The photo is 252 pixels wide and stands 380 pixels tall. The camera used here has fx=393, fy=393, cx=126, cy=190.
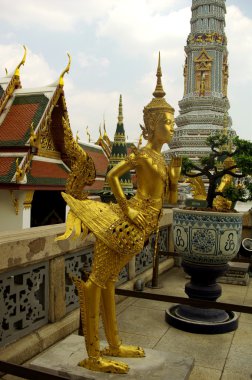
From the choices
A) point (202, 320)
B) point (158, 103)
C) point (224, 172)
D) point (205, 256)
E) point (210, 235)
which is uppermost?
point (158, 103)

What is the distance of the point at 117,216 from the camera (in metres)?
2.68

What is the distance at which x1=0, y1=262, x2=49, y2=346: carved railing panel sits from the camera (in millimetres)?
3246

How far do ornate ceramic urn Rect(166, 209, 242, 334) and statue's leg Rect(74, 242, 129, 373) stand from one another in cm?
169

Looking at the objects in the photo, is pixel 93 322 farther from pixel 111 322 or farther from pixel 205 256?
pixel 205 256

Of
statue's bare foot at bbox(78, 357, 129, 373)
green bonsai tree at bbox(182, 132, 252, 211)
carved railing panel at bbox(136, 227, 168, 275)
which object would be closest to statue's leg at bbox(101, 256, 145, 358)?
statue's bare foot at bbox(78, 357, 129, 373)

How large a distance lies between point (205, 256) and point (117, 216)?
2.00 m

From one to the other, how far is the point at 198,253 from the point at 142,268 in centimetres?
186

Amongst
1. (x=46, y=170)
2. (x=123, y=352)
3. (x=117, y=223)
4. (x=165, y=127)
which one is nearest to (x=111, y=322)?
(x=123, y=352)

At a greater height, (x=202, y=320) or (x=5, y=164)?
(x=5, y=164)

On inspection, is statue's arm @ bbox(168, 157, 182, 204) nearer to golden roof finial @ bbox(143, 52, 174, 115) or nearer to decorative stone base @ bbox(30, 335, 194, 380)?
golden roof finial @ bbox(143, 52, 174, 115)

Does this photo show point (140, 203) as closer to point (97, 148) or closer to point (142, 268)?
point (142, 268)

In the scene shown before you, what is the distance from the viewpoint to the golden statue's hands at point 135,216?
2.56 meters

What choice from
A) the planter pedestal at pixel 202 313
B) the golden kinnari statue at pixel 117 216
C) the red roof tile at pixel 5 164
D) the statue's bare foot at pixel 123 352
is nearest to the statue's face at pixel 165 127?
the golden kinnari statue at pixel 117 216

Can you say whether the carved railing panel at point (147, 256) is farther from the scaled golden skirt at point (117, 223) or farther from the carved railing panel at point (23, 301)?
the scaled golden skirt at point (117, 223)
